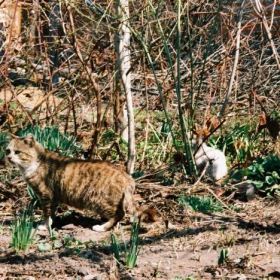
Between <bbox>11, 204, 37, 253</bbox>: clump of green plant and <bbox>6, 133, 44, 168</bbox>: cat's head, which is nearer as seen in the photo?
<bbox>11, 204, 37, 253</bbox>: clump of green plant

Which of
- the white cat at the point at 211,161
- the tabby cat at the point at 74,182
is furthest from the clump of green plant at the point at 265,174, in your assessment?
the tabby cat at the point at 74,182

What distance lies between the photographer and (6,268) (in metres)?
4.56

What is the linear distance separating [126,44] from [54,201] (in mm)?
1846

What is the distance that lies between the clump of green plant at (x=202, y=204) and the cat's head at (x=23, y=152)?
1376 mm

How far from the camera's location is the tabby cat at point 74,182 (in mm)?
5555

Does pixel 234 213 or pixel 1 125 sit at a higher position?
pixel 1 125

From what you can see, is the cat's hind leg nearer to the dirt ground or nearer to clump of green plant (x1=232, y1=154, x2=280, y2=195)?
the dirt ground

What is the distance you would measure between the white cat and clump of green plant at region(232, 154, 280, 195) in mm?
395

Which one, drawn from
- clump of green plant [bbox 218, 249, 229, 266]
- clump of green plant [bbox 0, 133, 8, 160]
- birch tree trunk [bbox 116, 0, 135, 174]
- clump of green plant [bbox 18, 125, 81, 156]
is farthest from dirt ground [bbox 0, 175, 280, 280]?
clump of green plant [bbox 18, 125, 81, 156]

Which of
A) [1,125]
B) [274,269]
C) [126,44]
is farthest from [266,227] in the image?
[1,125]

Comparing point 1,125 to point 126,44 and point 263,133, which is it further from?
point 263,133

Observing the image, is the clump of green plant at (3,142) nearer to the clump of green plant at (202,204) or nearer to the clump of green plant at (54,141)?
the clump of green plant at (54,141)

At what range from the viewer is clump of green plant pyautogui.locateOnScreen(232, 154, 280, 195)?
20.4 ft

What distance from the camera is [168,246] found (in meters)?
5.00
